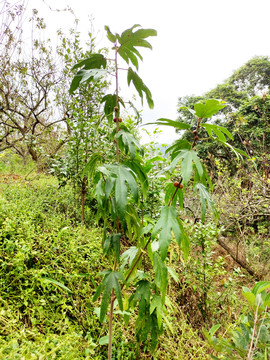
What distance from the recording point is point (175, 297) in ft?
6.41

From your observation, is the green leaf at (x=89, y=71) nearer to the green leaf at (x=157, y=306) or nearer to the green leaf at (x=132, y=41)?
the green leaf at (x=132, y=41)

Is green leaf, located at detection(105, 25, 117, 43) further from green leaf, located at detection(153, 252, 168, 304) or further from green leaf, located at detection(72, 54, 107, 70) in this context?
green leaf, located at detection(153, 252, 168, 304)

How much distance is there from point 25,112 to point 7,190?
5.73 meters

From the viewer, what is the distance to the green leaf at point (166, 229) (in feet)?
2.33

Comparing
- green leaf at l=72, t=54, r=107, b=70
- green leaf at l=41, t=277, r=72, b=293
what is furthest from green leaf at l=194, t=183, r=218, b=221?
green leaf at l=41, t=277, r=72, b=293

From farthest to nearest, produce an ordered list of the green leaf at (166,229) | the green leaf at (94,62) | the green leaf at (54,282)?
the green leaf at (54,282), the green leaf at (94,62), the green leaf at (166,229)

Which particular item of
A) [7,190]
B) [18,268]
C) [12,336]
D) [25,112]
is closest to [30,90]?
[25,112]

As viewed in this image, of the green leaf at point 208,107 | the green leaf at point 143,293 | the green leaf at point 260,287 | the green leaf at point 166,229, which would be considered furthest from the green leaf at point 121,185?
the green leaf at point 260,287

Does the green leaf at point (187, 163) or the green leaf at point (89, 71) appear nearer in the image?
the green leaf at point (187, 163)

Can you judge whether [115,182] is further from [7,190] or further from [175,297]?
[7,190]

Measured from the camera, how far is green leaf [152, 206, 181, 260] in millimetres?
709

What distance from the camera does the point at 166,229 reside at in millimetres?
736

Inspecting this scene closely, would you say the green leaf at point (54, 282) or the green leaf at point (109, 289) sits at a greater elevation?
the green leaf at point (109, 289)

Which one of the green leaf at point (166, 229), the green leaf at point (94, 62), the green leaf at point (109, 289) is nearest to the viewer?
the green leaf at point (166, 229)
